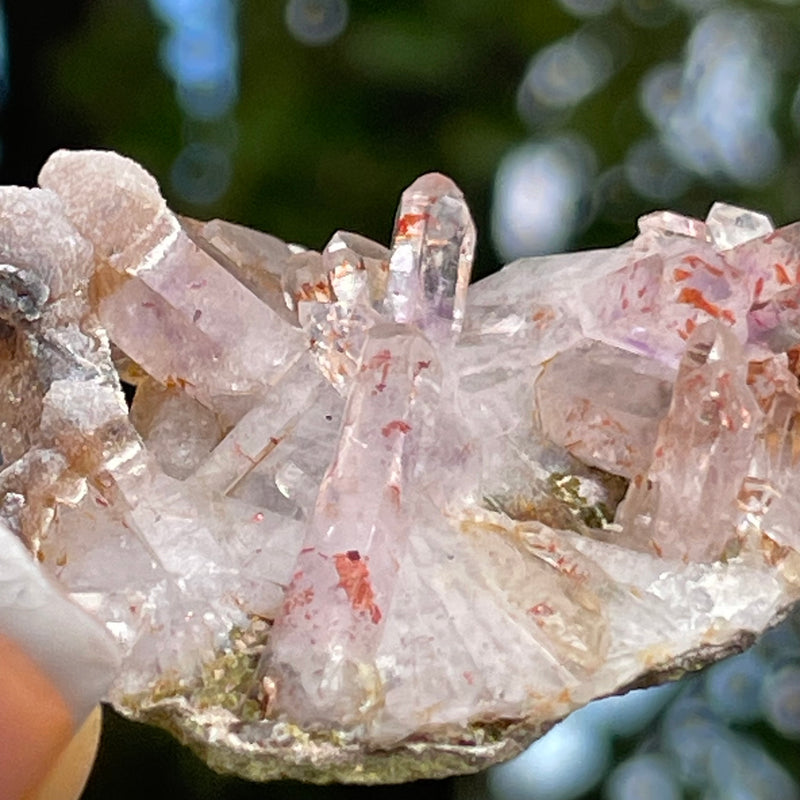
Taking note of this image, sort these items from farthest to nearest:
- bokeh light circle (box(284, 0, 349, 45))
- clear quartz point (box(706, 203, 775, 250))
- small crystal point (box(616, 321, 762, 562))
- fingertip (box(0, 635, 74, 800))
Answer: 1. bokeh light circle (box(284, 0, 349, 45))
2. clear quartz point (box(706, 203, 775, 250))
3. small crystal point (box(616, 321, 762, 562))
4. fingertip (box(0, 635, 74, 800))

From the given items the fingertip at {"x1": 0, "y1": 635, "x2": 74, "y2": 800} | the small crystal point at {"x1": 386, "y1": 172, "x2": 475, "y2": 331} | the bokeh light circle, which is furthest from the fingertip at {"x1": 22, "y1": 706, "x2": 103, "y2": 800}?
the bokeh light circle

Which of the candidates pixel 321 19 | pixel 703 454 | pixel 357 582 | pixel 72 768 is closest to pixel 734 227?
pixel 703 454

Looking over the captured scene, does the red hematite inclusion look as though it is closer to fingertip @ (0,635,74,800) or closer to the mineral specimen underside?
the mineral specimen underside

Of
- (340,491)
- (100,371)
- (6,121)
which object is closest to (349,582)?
(340,491)

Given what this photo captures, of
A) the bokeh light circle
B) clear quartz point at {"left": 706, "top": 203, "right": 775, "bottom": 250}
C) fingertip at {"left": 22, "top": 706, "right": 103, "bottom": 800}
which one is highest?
the bokeh light circle

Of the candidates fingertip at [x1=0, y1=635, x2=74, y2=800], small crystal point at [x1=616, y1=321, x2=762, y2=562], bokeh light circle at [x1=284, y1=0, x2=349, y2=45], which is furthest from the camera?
bokeh light circle at [x1=284, y1=0, x2=349, y2=45]

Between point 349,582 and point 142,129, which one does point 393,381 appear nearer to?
A: point 349,582

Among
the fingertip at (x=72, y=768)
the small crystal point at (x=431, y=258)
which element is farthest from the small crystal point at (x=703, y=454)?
the fingertip at (x=72, y=768)
